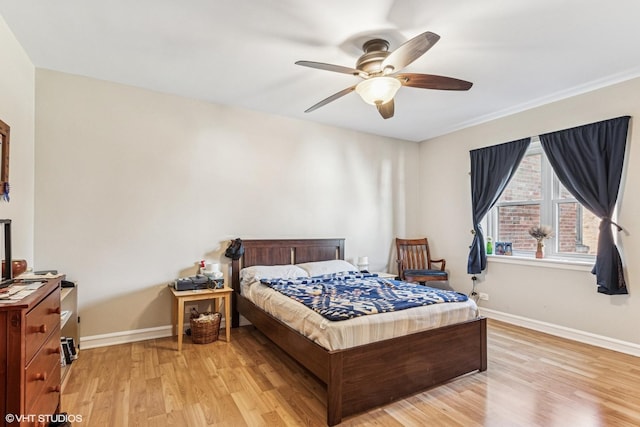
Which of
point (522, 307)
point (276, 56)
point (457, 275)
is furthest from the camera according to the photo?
point (457, 275)

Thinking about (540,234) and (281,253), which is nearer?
(540,234)

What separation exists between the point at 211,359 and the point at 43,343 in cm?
162

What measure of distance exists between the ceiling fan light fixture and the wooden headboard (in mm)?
2280

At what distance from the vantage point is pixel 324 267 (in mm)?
4141

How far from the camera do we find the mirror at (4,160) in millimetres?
2283

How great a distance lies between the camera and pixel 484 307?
4.51m

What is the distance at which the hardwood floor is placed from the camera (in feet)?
6.97

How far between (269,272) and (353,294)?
1182mm

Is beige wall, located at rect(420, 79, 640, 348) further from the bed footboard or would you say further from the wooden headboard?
the wooden headboard

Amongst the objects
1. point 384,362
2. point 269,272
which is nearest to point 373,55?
point 384,362

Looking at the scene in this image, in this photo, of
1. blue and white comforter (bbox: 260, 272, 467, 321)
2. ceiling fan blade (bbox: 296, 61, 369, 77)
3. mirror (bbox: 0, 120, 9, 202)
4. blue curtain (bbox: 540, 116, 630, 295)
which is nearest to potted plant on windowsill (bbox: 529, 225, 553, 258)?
blue curtain (bbox: 540, 116, 630, 295)

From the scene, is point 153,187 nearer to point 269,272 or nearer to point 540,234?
point 269,272

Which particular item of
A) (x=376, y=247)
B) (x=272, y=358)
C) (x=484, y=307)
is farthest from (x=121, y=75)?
(x=484, y=307)

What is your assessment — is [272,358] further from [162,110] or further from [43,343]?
[162,110]
